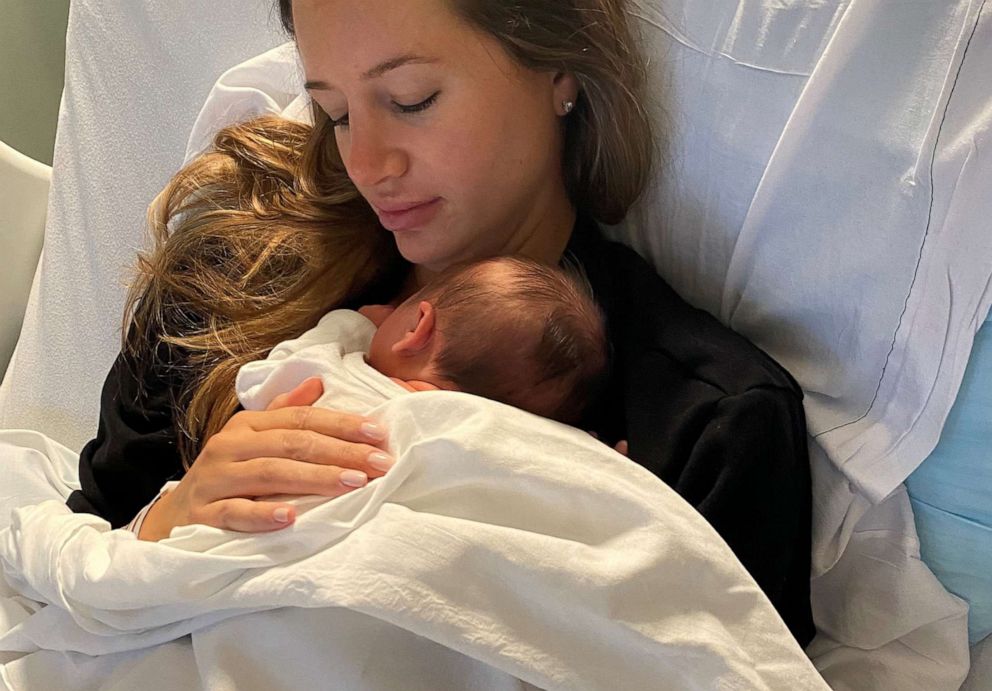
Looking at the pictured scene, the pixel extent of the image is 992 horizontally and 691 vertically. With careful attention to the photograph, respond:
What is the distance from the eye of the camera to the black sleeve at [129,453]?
112 cm

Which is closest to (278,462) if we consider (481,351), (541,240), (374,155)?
(481,351)

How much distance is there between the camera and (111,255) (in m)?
1.50

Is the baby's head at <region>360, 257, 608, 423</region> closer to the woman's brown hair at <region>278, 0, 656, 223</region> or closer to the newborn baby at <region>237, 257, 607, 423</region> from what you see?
the newborn baby at <region>237, 257, 607, 423</region>

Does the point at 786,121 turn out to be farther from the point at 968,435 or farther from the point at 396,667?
the point at 396,667

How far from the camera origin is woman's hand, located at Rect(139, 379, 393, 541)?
801 mm

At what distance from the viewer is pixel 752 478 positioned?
889mm

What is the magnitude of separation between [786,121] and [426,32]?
1.24 feet

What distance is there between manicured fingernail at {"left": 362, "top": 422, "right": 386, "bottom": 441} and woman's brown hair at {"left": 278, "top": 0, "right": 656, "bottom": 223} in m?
0.44

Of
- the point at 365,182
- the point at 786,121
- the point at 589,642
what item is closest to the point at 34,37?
the point at 365,182

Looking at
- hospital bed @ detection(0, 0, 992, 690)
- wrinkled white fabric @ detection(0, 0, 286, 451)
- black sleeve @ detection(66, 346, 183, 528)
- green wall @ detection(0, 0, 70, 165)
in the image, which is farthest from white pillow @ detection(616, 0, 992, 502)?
green wall @ detection(0, 0, 70, 165)

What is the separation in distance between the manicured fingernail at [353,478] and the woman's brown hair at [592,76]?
485 millimetres

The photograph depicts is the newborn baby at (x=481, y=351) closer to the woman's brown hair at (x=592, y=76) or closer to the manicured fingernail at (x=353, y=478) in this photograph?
the manicured fingernail at (x=353, y=478)

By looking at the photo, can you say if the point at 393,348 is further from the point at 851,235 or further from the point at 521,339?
the point at 851,235

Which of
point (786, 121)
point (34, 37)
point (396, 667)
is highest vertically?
point (786, 121)
